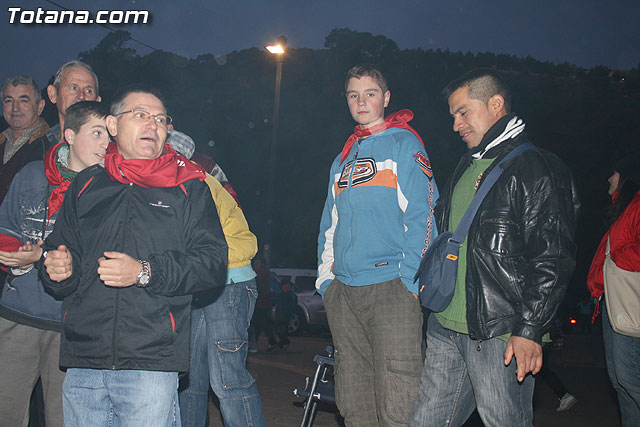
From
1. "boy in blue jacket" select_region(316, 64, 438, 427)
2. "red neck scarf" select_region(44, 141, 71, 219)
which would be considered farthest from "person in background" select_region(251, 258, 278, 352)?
"red neck scarf" select_region(44, 141, 71, 219)

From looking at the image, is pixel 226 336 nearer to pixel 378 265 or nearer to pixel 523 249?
pixel 378 265

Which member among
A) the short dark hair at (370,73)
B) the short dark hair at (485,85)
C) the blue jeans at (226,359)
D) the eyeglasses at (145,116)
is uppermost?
the short dark hair at (370,73)

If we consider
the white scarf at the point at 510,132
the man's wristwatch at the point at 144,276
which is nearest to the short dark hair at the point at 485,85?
the white scarf at the point at 510,132

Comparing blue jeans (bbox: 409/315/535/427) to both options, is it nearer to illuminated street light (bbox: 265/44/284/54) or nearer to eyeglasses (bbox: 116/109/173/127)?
eyeglasses (bbox: 116/109/173/127)

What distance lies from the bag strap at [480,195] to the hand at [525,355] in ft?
2.11

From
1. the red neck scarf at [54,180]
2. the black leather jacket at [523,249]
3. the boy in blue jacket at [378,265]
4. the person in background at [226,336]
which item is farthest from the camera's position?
the person in background at [226,336]

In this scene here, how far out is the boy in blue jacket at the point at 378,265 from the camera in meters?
3.52

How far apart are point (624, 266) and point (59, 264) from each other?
12.3 feet

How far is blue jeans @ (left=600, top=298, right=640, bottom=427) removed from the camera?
3947 millimetres

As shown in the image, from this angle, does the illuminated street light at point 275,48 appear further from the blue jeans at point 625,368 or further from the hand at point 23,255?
the hand at point 23,255

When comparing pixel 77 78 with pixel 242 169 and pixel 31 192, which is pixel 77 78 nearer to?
pixel 31 192

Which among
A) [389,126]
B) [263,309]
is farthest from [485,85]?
[263,309]

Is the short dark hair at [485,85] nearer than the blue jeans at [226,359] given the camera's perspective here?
Yes

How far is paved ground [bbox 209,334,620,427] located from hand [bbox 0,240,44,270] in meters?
3.49
